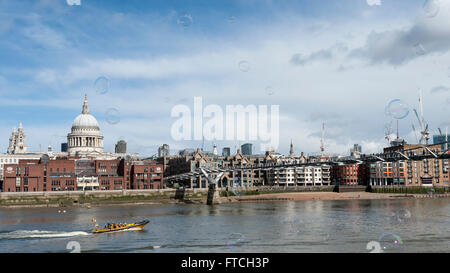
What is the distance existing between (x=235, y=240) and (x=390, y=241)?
43.6 feet

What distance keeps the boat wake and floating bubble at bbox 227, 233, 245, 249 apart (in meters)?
14.9

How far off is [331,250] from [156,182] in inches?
3086

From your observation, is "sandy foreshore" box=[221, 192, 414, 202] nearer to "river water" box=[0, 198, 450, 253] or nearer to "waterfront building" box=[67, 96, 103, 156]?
"river water" box=[0, 198, 450, 253]

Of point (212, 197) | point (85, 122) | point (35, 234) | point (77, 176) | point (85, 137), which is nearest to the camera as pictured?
point (35, 234)

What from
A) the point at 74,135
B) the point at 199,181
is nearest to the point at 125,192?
the point at 199,181

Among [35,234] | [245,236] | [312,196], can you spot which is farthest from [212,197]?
[35,234]

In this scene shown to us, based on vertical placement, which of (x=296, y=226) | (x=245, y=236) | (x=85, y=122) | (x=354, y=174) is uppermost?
(x=85, y=122)

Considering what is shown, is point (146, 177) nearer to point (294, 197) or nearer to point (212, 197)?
point (212, 197)

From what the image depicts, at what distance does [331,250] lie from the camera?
34.3 meters

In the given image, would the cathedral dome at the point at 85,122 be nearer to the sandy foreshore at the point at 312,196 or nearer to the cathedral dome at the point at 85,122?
the cathedral dome at the point at 85,122

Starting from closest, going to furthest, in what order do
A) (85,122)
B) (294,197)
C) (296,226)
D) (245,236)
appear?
(245,236), (296,226), (294,197), (85,122)

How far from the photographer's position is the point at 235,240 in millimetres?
40188

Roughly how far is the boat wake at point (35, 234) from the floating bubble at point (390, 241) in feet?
91.9

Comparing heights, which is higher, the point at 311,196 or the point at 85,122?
the point at 85,122
